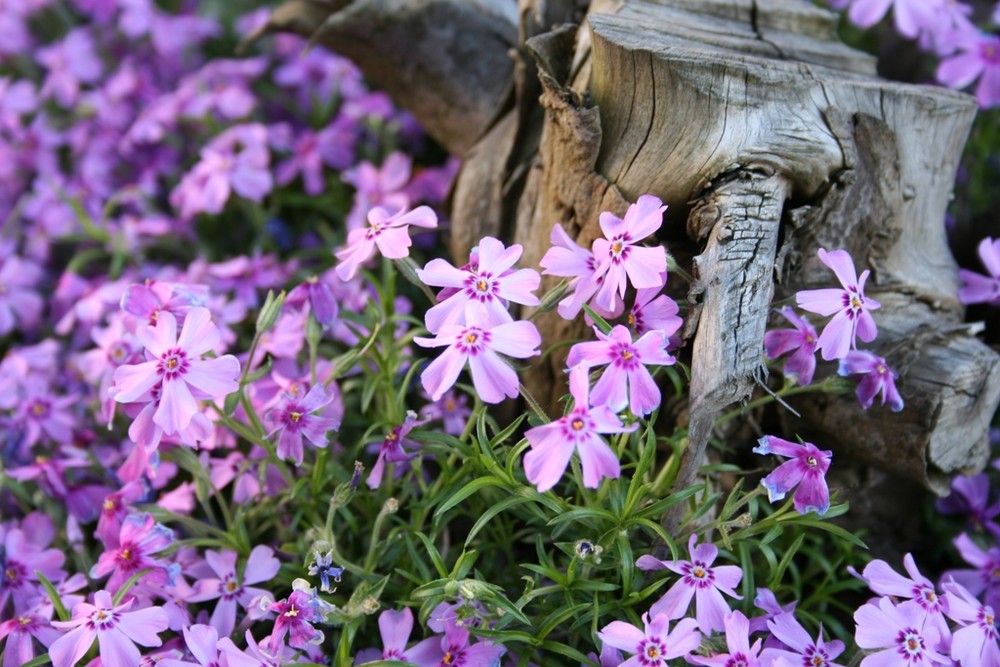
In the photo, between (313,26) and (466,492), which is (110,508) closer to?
(466,492)

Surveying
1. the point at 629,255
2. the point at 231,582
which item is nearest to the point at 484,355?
the point at 629,255

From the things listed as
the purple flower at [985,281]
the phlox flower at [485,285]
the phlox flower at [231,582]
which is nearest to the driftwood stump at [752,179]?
the purple flower at [985,281]

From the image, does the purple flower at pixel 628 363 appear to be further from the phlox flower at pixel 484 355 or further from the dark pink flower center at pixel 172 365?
the dark pink flower center at pixel 172 365

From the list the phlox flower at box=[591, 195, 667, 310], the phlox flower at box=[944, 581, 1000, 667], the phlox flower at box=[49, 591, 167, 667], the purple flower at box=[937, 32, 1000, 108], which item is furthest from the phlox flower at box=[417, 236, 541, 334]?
the purple flower at box=[937, 32, 1000, 108]

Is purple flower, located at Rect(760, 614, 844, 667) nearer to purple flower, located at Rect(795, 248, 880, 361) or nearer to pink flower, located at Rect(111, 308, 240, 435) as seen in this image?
purple flower, located at Rect(795, 248, 880, 361)

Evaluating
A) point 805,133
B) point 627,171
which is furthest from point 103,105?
point 805,133

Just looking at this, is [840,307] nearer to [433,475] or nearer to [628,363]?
[628,363]
